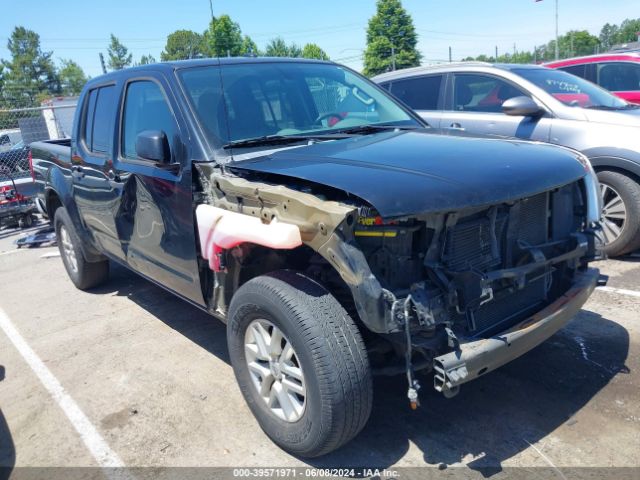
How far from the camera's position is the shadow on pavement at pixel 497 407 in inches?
109

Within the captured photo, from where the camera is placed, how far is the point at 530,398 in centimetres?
315

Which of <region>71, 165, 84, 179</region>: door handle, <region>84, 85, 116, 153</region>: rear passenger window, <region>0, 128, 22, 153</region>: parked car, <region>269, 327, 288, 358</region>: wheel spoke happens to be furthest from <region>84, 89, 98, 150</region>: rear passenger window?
<region>0, 128, 22, 153</region>: parked car

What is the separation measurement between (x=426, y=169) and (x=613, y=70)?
284 inches

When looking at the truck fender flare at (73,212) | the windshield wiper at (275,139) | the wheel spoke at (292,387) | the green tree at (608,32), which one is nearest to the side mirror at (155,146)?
the windshield wiper at (275,139)

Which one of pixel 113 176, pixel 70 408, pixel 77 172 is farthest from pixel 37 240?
pixel 70 408

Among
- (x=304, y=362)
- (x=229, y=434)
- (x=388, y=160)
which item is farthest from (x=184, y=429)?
(x=388, y=160)

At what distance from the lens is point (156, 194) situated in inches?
140

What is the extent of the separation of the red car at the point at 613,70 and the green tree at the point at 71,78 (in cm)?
6293

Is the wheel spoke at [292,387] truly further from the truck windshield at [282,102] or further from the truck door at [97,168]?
the truck door at [97,168]

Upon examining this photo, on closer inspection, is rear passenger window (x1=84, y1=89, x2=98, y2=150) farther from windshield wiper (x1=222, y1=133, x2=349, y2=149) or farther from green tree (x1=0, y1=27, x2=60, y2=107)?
green tree (x1=0, y1=27, x2=60, y2=107)

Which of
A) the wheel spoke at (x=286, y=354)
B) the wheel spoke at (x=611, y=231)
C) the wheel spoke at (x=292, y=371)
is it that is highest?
the wheel spoke at (x=286, y=354)

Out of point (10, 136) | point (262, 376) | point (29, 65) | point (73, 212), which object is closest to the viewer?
point (262, 376)

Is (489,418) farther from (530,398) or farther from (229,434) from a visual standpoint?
(229,434)

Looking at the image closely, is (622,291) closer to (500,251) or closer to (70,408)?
(500,251)
